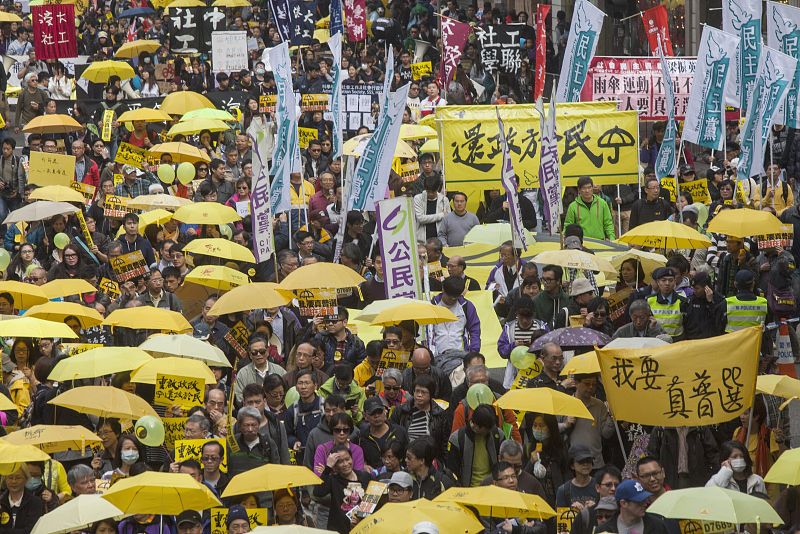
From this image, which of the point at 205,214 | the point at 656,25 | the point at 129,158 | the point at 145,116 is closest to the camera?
the point at 205,214

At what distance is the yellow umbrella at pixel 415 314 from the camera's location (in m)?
14.9

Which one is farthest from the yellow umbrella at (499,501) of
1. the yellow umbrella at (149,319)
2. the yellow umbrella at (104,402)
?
the yellow umbrella at (149,319)

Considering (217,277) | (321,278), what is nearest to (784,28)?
(321,278)

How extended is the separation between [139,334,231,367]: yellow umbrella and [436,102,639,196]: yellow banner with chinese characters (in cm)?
650

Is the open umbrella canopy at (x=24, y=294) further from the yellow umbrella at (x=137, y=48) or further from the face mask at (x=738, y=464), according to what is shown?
the yellow umbrella at (x=137, y=48)

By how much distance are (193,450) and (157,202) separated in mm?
8185

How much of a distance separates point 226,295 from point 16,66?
1876 centimetres

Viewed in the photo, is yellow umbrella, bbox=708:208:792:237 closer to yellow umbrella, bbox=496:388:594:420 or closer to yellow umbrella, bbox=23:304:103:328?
yellow umbrella, bbox=496:388:594:420

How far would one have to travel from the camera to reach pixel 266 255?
1872 centimetres

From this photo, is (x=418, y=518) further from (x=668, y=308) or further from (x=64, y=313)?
(x=64, y=313)

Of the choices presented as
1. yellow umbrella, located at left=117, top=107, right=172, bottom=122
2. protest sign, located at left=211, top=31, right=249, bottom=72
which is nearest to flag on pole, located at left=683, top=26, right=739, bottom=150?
yellow umbrella, located at left=117, top=107, right=172, bottom=122

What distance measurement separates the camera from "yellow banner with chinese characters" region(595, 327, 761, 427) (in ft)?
41.0

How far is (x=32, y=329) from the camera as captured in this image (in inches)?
588

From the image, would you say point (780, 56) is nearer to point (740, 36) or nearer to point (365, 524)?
point (740, 36)
